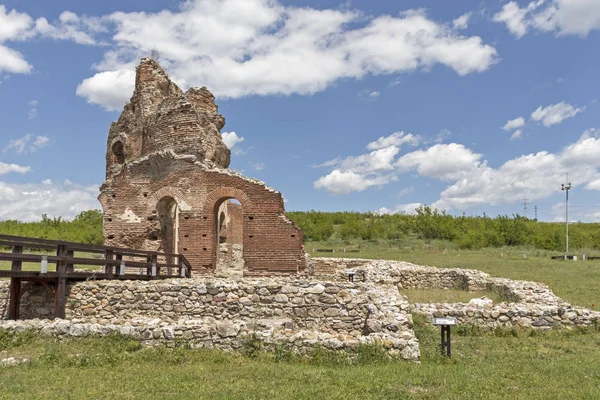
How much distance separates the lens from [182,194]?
1836cm

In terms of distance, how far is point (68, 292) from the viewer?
1208cm

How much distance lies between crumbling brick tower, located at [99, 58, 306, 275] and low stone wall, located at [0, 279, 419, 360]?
20.3 ft

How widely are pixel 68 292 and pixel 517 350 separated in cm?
1079

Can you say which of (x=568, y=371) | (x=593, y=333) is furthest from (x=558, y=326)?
(x=568, y=371)

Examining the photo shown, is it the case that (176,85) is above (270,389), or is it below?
above

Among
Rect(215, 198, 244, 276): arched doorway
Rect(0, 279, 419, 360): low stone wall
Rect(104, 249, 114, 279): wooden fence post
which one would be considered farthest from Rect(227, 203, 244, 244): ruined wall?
Rect(0, 279, 419, 360): low stone wall

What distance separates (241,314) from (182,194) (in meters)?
8.64

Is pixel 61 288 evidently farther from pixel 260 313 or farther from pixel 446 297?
pixel 446 297

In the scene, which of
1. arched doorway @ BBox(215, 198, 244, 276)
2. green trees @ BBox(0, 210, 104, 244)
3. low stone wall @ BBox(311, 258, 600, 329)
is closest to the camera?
low stone wall @ BBox(311, 258, 600, 329)

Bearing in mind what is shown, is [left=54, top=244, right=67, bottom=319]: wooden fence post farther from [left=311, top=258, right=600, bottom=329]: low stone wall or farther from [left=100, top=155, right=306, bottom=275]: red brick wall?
[left=311, top=258, right=600, bottom=329]: low stone wall

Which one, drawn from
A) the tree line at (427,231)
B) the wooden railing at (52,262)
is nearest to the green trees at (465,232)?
the tree line at (427,231)

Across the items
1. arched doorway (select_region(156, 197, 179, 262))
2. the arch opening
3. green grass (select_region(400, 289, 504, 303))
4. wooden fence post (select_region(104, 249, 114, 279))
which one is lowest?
green grass (select_region(400, 289, 504, 303))

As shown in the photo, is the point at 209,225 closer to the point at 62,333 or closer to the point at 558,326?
the point at 62,333

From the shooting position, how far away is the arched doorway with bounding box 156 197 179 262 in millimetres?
19283
